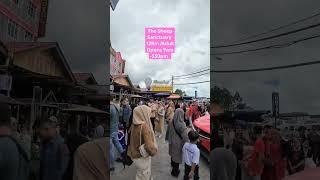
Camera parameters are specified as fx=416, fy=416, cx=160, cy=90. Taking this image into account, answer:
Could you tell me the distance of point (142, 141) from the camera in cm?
344

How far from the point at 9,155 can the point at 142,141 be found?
48.2 inches

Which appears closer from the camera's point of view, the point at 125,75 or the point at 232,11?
the point at 232,11

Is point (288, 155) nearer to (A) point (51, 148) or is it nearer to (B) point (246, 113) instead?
(B) point (246, 113)

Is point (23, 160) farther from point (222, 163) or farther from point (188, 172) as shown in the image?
point (222, 163)

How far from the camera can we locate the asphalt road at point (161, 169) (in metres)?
2.78

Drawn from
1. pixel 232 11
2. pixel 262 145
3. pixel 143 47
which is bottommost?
pixel 262 145

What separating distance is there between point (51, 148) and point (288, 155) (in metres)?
1.50

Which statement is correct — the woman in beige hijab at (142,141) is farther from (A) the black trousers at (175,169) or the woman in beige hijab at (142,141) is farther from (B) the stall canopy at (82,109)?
(B) the stall canopy at (82,109)

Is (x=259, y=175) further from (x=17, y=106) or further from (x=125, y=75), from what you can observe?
(x=17, y=106)

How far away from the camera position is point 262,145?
102 inches

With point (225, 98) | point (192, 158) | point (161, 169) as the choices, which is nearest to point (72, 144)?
point (161, 169)

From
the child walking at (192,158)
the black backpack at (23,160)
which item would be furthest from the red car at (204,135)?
the black backpack at (23,160)

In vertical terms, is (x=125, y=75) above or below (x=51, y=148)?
above

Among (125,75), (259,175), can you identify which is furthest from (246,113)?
(125,75)
